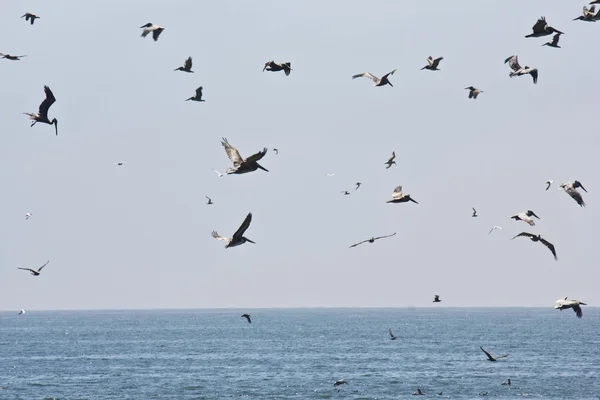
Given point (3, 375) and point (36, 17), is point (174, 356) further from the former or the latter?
point (36, 17)

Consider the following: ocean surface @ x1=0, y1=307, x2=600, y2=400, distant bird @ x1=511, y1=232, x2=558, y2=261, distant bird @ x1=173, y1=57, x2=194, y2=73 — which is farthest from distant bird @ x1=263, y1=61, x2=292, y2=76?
ocean surface @ x1=0, y1=307, x2=600, y2=400

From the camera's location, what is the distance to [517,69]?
118ft

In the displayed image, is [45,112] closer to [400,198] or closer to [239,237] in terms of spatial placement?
[239,237]

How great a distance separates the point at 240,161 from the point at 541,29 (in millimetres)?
10692

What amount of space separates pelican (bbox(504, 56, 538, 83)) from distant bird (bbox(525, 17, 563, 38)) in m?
2.45

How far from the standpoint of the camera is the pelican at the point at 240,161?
2659cm

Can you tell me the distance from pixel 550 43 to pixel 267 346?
108m

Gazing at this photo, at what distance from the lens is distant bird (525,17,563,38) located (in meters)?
30.3

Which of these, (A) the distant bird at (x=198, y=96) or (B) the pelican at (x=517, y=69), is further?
(A) the distant bird at (x=198, y=96)

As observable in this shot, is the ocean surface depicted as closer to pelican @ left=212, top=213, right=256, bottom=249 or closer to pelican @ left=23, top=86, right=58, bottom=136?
pelican @ left=23, top=86, right=58, bottom=136

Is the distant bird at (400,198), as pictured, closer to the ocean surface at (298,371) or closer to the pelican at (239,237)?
the pelican at (239,237)

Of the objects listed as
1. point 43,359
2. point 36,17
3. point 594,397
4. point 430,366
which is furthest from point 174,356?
point 36,17

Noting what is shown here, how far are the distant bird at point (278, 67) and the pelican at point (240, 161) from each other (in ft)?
21.7

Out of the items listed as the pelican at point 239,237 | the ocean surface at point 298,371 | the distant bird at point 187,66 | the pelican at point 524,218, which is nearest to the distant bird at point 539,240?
the pelican at point 524,218
